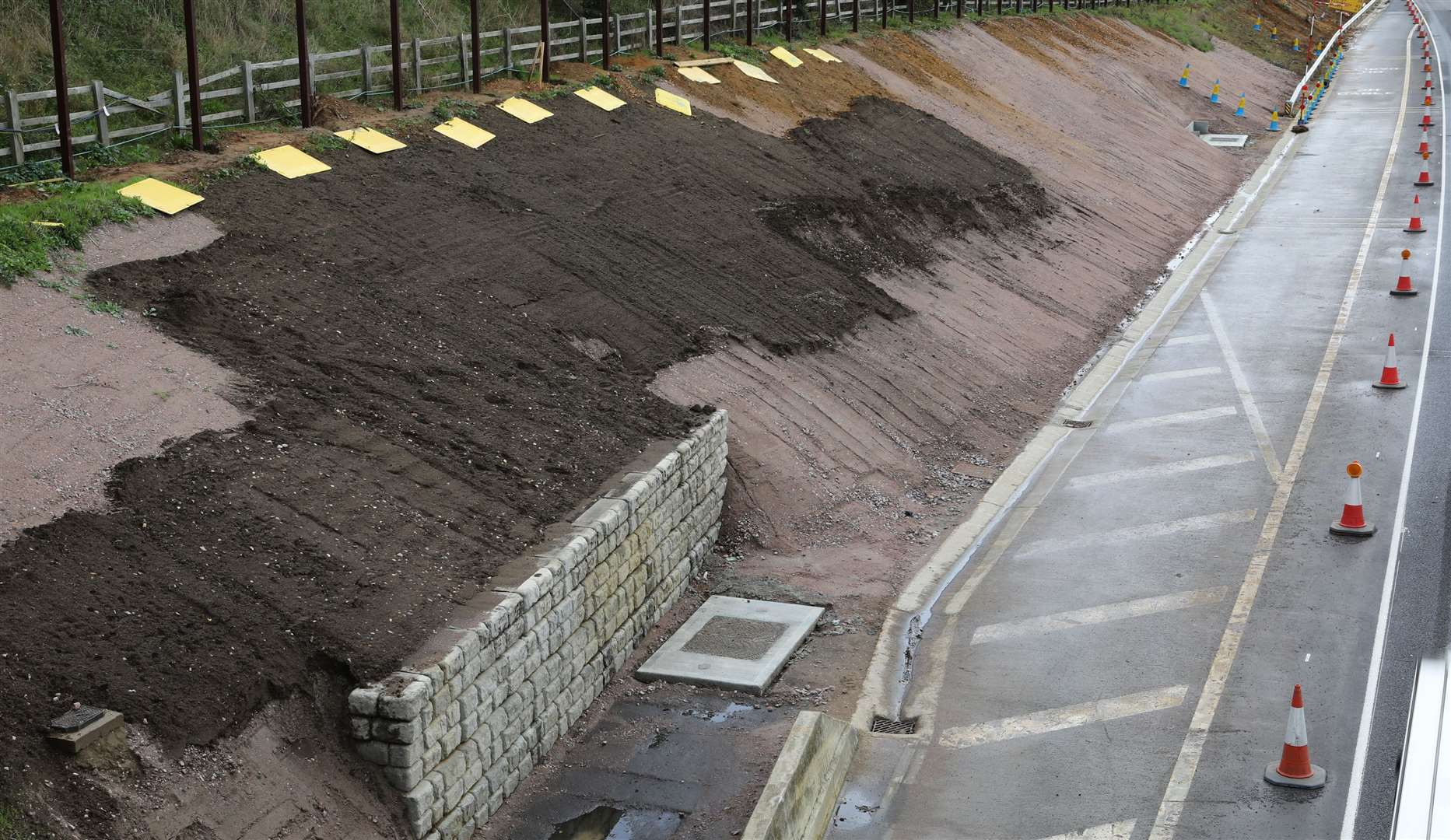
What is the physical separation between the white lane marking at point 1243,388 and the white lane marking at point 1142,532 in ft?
5.16

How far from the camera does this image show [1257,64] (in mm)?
61000

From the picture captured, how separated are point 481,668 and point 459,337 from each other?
18.4 ft

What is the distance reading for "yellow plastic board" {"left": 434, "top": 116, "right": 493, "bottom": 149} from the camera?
20172 mm

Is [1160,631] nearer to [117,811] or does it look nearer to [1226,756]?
[1226,756]

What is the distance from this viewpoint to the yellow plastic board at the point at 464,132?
2017 cm

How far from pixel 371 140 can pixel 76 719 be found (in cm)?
1226

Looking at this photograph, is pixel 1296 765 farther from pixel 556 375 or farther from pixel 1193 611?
pixel 556 375

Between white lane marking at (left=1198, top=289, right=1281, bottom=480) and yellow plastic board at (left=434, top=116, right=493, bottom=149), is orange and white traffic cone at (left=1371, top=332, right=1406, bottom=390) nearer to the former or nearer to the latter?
white lane marking at (left=1198, top=289, right=1281, bottom=480)

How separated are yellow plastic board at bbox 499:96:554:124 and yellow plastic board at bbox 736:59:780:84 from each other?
793cm

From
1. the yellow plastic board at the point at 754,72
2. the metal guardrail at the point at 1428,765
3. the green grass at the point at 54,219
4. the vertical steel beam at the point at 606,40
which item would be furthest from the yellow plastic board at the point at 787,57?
the metal guardrail at the point at 1428,765

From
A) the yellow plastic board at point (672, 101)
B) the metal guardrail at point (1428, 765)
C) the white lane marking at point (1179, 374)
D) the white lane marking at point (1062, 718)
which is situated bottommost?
the white lane marking at point (1179, 374)

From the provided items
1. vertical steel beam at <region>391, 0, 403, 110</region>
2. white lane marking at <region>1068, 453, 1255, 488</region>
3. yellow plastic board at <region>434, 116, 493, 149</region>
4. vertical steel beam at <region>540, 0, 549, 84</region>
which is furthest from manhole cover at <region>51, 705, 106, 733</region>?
vertical steel beam at <region>540, 0, 549, 84</region>

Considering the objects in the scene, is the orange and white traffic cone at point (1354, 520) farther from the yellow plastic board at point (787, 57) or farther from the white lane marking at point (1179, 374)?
the yellow plastic board at point (787, 57)

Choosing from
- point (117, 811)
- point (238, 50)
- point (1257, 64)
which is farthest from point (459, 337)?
point (1257, 64)
